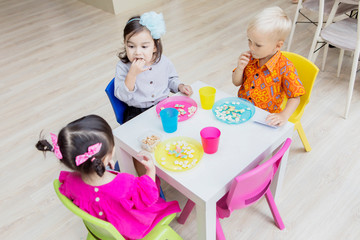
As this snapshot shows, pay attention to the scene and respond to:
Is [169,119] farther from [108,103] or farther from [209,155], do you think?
[108,103]

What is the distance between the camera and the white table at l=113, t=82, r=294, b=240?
111 cm

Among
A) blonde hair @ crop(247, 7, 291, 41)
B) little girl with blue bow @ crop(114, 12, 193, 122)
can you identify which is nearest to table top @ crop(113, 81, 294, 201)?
little girl with blue bow @ crop(114, 12, 193, 122)

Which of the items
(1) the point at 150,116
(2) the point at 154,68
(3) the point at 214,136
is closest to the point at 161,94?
(2) the point at 154,68

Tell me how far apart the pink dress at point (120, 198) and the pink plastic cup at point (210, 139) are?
25 centimetres

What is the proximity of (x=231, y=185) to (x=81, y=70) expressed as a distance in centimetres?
231

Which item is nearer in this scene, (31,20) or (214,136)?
(214,136)

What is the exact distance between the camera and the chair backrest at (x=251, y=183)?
107 centimetres

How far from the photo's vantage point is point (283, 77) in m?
1.53

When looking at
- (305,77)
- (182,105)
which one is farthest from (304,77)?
(182,105)

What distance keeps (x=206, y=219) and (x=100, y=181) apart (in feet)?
1.35

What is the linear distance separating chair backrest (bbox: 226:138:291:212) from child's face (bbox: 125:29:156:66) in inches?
31.4

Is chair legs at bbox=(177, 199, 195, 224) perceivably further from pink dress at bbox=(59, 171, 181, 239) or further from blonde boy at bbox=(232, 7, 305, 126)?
blonde boy at bbox=(232, 7, 305, 126)

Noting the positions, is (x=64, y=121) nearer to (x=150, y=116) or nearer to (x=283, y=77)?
(x=150, y=116)

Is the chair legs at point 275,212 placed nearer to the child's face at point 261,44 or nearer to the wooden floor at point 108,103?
the wooden floor at point 108,103
